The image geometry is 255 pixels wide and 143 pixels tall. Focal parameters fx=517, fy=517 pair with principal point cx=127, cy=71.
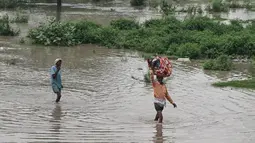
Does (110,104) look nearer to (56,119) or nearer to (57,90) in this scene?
(57,90)

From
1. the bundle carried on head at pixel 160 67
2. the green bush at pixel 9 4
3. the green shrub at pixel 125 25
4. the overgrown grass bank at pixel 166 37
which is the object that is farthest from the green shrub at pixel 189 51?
the green bush at pixel 9 4

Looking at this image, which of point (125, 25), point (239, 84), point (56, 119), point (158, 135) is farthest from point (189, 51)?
point (158, 135)

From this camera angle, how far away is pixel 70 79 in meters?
15.8

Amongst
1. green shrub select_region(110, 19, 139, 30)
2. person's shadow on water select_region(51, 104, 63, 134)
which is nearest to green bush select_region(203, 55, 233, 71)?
person's shadow on water select_region(51, 104, 63, 134)

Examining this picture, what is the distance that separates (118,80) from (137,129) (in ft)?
19.3

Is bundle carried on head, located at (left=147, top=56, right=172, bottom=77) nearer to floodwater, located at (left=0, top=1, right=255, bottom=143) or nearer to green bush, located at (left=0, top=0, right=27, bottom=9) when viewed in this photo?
floodwater, located at (left=0, top=1, right=255, bottom=143)

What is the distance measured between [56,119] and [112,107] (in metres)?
1.85

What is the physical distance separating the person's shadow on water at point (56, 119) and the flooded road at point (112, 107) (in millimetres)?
15

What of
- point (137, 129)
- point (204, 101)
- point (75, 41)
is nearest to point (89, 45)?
point (75, 41)

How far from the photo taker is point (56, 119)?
10.8m

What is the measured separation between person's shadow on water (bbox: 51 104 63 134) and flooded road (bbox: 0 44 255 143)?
1 cm

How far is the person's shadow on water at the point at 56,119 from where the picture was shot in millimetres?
9795

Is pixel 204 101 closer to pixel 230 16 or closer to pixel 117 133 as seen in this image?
pixel 117 133

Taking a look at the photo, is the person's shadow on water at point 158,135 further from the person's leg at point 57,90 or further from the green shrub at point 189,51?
the green shrub at point 189,51
